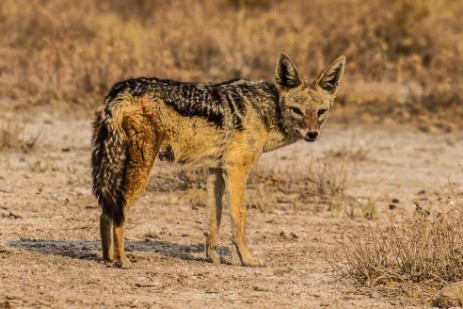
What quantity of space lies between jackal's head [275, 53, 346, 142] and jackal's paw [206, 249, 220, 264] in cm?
113

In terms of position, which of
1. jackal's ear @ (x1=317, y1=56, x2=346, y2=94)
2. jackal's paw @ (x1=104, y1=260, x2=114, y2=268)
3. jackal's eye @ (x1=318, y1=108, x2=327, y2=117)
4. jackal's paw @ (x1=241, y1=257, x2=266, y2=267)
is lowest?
jackal's paw @ (x1=241, y1=257, x2=266, y2=267)

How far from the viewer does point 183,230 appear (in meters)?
9.36

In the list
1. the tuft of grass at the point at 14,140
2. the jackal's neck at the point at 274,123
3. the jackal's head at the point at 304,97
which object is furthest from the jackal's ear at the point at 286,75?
the tuft of grass at the point at 14,140

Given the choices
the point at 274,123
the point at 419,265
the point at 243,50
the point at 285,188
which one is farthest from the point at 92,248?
the point at 243,50

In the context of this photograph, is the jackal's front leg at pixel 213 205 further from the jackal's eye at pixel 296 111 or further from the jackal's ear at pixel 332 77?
the jackal's ear at pixel 332 77

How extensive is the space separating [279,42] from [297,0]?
2938 mm

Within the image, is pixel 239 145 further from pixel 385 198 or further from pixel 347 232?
pixel 385 198

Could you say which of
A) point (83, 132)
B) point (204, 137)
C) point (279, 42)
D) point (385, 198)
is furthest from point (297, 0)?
point (204, 137)

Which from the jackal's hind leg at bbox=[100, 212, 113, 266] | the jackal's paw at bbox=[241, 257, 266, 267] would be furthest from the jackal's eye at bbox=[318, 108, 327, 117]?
the jackal's hind leg at bbox=[100, 212, 113, 266]

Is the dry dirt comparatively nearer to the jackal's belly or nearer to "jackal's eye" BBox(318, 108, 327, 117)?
the jackal's belly

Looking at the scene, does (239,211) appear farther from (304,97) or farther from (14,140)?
(14,140)

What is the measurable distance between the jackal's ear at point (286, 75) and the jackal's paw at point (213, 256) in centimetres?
145

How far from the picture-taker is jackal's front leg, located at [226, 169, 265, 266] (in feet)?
26.3

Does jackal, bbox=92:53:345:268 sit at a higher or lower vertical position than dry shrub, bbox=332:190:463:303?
higher
